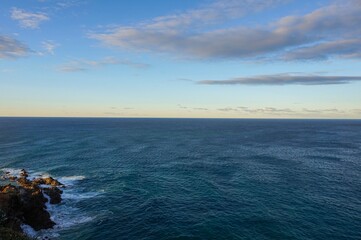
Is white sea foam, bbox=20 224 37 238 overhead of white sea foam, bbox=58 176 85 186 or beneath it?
beneath

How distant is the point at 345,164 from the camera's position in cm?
10150

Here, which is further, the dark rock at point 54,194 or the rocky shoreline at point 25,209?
the dark rock at point 54,194

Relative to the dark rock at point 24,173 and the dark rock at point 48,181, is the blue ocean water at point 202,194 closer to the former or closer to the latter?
the dark rock at point 24,173

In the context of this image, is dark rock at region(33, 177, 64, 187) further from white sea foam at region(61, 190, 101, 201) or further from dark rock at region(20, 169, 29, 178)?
dark rock at region(20, 169, 29, 178)

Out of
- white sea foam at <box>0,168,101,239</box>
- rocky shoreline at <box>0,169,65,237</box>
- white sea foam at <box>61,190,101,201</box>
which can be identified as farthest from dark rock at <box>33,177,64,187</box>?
rocky shoreline at <box>0,169,65,237</box>

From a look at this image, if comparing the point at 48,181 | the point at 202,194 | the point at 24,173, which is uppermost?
the point at 24,173

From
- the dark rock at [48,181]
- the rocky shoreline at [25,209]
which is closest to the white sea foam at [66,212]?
the rocky shoreline at [25,209]

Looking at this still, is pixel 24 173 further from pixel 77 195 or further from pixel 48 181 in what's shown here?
pixel 77 195

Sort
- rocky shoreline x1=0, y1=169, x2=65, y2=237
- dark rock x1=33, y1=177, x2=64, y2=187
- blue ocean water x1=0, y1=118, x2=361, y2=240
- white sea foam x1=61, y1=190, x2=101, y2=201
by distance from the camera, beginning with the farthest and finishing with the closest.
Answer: dark rock x1=33, y1=177, x2=64, y2=187 → white sea foam x1=61, y1=190, x2=101, y2=201 → blue ocean water x1=0, y1=118, x2=361, y2=240 → rocky shoreline x1=0, y1=169, x2=65, y2=237

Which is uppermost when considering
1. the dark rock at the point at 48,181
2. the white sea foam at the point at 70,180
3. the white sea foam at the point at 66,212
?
the dark rock at the point at 48,181

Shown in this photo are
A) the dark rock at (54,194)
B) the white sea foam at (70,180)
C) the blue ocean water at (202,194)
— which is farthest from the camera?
the white sea foam at (70,180)

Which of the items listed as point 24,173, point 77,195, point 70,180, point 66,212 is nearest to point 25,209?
point 66,212

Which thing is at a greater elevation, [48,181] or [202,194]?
[48,181]

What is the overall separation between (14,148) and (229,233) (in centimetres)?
12317
